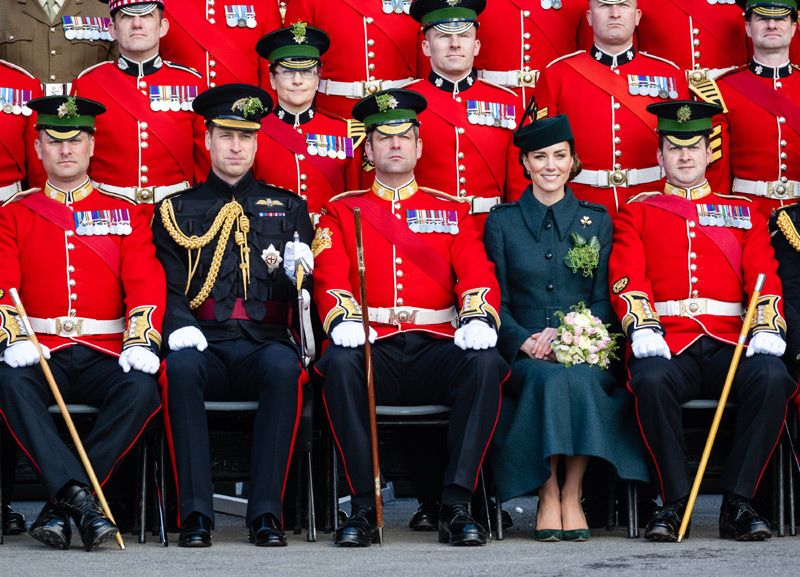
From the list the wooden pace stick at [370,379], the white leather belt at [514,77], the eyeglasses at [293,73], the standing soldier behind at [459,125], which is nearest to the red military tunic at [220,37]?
the eyeglasses at [293,73]

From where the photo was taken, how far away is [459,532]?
21.2 feet

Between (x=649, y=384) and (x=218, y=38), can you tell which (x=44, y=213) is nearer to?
(x=218, y=38)

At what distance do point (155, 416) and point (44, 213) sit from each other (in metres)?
1.02

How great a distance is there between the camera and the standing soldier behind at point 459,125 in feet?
25.9

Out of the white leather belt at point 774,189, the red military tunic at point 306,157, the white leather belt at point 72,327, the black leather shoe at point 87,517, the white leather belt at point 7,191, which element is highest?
the red military tunic at point 306,157

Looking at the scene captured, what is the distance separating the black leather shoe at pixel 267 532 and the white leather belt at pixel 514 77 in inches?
106

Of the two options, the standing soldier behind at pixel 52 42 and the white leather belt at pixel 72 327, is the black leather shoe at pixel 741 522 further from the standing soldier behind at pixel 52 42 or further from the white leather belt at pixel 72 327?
the standing soldier behind at pixel 52 42

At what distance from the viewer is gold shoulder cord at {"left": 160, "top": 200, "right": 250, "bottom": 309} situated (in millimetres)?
7043

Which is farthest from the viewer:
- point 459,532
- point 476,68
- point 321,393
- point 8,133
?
point 476,68

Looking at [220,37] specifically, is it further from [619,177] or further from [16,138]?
[619,177]

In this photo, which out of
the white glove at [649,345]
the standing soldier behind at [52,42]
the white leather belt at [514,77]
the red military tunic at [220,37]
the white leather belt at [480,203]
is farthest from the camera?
the standing soldier behind at [52,42]

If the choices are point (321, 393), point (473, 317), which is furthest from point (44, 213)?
point (473, 317)

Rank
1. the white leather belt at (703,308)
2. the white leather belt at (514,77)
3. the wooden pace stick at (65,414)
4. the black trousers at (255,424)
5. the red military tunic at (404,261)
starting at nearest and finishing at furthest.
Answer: the wooden pace stick at (65,414) → the black trousers at (255,424) → the red military tunic at (404,261) → the white leather belt at (703,308) → the white leather belt at (514,77)

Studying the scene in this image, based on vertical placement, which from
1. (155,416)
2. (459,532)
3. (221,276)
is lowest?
(459,532)
